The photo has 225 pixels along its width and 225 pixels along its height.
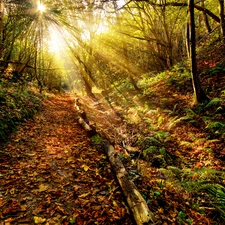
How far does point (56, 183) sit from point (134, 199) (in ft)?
5.20

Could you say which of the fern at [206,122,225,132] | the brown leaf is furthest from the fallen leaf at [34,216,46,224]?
the fern at [206,122,225,132]

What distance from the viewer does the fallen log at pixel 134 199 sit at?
2.79 meters

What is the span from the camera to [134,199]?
10.4ft

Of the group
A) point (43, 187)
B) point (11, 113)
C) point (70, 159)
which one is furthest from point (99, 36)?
point (43, 187)

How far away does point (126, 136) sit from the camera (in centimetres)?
707

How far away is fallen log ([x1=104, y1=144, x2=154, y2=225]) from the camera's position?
279 centimetres

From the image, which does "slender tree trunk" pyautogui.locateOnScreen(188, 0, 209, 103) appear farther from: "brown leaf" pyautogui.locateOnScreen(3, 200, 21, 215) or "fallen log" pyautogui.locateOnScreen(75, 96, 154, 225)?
"brown leaf" pyautogui.locateOnScreen(3, 200, 21, 215)

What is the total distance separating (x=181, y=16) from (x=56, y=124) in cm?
1106

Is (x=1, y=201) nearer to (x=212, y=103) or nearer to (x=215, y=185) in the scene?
(x=215, y=185)

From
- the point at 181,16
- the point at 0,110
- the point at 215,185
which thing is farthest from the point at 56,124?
the point at 181,16

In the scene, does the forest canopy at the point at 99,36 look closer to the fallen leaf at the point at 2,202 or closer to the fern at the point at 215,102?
the fern at the point at 215,102

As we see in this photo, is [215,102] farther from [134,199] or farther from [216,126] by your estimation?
[134,199]

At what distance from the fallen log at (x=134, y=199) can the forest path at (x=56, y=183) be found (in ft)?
0.50

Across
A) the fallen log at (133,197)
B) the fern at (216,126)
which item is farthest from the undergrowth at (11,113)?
the fern at (216,126)
